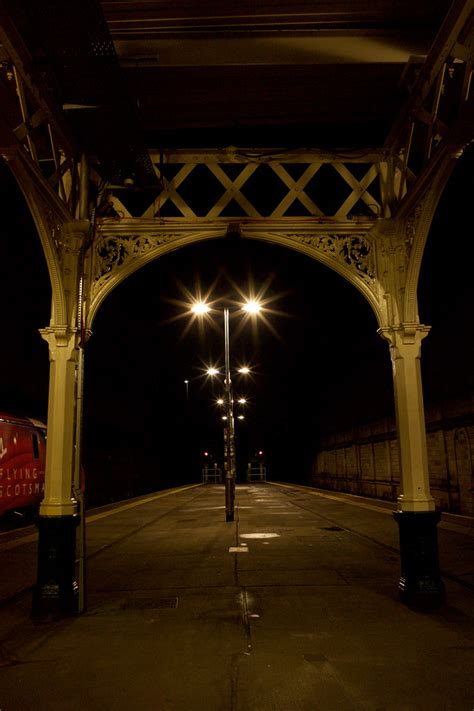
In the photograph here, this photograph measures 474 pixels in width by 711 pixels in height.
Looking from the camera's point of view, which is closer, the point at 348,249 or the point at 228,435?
the point at 348,249

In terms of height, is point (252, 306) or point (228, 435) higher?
point (252, 306)

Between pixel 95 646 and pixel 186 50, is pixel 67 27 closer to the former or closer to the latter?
pixel 186 50

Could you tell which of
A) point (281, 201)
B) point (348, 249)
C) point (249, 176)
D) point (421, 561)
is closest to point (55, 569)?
point (421, 561)

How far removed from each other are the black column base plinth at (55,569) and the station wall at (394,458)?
11115 mm

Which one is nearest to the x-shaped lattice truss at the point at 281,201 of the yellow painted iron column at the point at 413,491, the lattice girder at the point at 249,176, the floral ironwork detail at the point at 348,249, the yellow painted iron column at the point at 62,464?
the lattice girder at the point at 249,176

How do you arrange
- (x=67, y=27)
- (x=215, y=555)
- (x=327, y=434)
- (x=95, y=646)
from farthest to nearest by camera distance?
(x=327, y=434) < (x=215, y=555) < (x=95, y=646) < (x=67, y=27)

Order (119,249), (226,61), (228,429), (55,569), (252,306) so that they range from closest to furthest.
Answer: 1. (226,61)
2. (55,569)
3. (119,249)
4. (252,306)
5. (228,429)

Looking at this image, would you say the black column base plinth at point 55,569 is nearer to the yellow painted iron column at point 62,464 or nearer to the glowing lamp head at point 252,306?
the yellow painted iron column at point 62,464

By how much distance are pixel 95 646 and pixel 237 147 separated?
21.5ft

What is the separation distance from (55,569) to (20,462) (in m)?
11.0

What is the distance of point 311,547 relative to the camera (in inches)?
441

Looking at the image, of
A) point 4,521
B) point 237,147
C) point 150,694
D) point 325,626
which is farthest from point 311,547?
point 4,521

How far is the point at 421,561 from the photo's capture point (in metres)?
6.36

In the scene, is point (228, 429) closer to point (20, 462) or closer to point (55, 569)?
point (20, 462)
